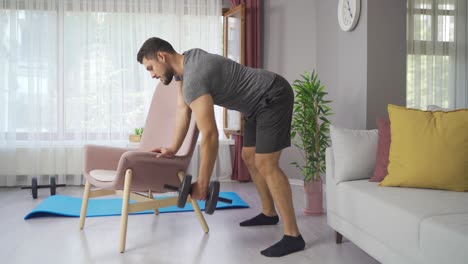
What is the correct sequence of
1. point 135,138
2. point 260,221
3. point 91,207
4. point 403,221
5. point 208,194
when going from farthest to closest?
point 135,138
point 91,207
point 260,221
point 208,194
point 403,221

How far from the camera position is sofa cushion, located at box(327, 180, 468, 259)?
192cm

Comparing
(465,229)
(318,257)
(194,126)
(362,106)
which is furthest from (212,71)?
(362,106)

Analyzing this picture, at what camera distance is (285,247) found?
8.59 ft

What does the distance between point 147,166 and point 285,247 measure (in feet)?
2.95

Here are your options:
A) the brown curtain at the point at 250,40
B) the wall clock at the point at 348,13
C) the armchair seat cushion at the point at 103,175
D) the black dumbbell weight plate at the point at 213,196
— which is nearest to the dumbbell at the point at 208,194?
the black dumbbell weight plate at the point at 213,196

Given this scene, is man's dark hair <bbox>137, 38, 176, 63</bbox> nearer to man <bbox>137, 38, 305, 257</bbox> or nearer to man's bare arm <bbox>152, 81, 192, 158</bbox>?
man <bbox>137, 38, 305, 257</bbox>

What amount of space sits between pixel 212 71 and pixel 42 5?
3304mm

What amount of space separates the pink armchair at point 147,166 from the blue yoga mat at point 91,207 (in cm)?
35

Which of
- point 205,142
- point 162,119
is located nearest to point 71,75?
point 162,119

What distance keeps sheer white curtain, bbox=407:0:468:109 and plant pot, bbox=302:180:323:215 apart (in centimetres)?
196

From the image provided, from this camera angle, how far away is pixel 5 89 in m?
5.05

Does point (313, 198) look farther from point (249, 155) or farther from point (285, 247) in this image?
point (285, 247)

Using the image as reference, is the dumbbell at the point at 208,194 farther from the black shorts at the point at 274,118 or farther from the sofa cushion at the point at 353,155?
the sofa cushion at the point at 353,155

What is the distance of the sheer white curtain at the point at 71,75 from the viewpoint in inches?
199
